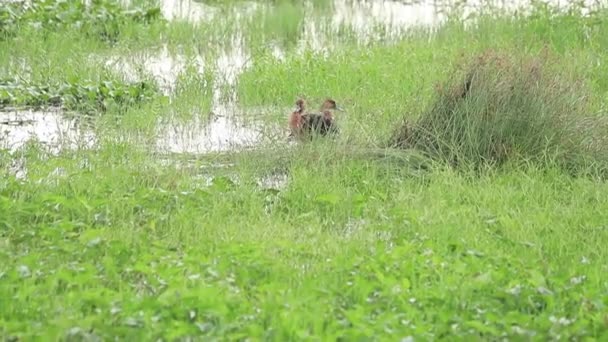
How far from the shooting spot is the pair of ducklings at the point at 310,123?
8.71 m

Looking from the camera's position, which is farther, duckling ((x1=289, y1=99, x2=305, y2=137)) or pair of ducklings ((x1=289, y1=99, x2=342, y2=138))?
duckling ((x1=289, y1=99, x2=305, y2=137))

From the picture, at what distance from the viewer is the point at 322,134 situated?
875 centimetres

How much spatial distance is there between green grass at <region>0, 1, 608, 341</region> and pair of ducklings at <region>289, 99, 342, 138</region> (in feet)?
0.45

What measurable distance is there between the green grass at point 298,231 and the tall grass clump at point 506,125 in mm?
74

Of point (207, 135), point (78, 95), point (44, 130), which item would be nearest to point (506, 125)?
point (207, 135)

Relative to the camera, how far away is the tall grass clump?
831 cm

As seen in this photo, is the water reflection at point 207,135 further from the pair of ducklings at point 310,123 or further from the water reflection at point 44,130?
the water reflection at point 44,130

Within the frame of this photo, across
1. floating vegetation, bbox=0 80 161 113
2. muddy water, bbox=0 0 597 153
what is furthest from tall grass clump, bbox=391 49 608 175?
floating vegetation, bbox=0 80 161 113

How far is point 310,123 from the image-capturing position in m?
8.73

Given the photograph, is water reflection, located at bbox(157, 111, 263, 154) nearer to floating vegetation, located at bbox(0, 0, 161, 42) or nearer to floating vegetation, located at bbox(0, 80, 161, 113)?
floating vegetation, located at bbox(0, 80, 161, 113)

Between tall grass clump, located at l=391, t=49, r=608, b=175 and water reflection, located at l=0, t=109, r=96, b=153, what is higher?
tall grass clump, located at l=391, t=49, r=608, b=175

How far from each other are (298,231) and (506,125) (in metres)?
2.13

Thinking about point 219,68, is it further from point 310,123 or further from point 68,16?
point 310,123

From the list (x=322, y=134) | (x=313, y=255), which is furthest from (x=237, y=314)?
(x=322, y=134)
